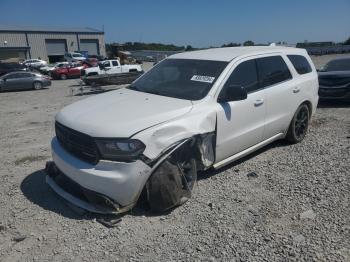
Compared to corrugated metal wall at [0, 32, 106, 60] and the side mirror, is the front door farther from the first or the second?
corrugated metal wall at [0, 32, 106, 60]

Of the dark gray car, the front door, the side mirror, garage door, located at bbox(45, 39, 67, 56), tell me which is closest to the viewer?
the side mirror

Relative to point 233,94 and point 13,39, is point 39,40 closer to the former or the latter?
point 13,39

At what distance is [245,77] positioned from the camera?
4.79 m

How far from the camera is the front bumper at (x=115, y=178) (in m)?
3.44

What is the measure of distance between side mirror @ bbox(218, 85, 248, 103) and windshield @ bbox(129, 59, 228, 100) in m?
0.22

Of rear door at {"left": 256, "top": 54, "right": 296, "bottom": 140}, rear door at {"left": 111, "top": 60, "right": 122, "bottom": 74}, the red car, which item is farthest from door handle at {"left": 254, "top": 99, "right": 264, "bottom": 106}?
the red car

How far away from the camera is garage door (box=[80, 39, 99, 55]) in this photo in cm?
6275

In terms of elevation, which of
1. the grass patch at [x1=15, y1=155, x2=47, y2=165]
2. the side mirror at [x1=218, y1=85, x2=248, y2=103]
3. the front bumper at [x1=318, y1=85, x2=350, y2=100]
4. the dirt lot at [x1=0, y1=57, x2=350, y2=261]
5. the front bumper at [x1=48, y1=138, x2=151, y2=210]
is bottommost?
the grass patch at [x1=15, y1=155, x2=47, y2=165]

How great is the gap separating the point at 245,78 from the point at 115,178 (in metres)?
2.47

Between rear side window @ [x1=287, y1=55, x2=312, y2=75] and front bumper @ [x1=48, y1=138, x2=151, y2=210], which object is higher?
rear side window @ [x1=287, y1=55, x2=312, y2=75]

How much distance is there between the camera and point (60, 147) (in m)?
4.17

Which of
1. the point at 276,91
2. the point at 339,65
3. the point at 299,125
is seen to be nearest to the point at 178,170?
the point at 276,91

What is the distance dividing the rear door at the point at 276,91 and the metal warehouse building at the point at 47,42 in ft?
186

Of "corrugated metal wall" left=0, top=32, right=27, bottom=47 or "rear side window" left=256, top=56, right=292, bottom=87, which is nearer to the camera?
"rear side window" left=256, top=56, right=292, bottom=87
